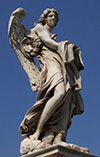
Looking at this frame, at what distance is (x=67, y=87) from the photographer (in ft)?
22.4

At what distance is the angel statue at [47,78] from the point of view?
21.7 ft

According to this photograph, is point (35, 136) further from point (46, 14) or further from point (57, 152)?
point (46, 14)

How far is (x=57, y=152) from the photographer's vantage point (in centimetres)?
578

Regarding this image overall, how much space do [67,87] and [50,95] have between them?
0.38 metres

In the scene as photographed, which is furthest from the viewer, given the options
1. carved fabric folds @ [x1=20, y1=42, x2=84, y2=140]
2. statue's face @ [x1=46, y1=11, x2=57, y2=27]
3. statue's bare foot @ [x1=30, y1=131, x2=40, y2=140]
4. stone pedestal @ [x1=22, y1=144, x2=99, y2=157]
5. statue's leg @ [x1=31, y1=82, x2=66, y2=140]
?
statue's face @ [x1=46, y1=11, x2=57, y2=27]

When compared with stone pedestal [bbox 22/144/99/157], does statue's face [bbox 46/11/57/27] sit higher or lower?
higher

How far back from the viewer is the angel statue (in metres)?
6.61

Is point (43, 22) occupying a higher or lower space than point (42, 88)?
higher

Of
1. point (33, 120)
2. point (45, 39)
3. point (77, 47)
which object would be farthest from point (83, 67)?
point (33, 120)

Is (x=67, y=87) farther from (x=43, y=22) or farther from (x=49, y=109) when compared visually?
(x=43, y=22)

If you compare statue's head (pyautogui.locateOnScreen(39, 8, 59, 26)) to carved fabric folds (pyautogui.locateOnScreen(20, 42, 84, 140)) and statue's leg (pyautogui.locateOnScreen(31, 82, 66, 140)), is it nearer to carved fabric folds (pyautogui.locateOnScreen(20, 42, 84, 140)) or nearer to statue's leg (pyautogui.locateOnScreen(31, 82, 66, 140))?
carved fabric folds (pyautogui.locateOnScreen(20, 42, 84, 140))

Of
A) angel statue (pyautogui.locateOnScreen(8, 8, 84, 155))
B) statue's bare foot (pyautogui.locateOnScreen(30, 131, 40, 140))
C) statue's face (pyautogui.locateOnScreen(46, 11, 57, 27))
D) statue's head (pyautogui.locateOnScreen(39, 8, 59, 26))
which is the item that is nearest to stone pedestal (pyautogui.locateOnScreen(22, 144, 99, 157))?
angel statue (pyautogui.locateOnScreen(8, 8, 84, 155))

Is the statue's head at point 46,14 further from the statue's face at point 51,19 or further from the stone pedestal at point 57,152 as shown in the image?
the stone pedestal at point 57,152

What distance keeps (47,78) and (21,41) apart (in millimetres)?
1233
